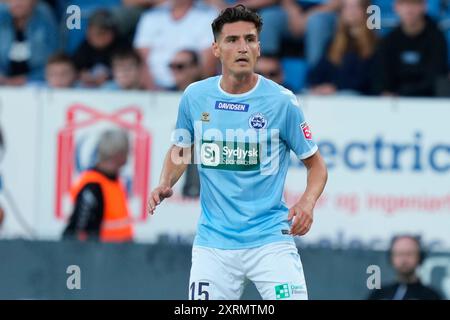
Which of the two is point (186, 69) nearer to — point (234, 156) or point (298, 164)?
point (298, 164)

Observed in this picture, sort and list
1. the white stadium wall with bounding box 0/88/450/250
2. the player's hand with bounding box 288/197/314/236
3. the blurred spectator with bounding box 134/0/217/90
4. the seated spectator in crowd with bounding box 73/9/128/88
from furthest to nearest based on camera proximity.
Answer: the seated spectator in crowd with bounding box 73/9/128/88 < the blurred spectator with bounding box 134/0/217/90 < the white stadium wall with bounding box 0/88/450/250 < the player's hand with bounding box 288/197/314/236

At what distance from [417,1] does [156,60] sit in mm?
2612

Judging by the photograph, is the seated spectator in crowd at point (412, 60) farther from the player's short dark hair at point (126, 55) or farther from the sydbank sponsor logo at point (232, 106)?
the sydbank sponsor logo at point (232, 106)

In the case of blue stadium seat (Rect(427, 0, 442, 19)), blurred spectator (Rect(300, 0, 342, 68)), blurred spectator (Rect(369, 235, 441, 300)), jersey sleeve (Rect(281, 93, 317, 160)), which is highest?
Result: blue stadium seat (Rect(427, 0, 442, 19))

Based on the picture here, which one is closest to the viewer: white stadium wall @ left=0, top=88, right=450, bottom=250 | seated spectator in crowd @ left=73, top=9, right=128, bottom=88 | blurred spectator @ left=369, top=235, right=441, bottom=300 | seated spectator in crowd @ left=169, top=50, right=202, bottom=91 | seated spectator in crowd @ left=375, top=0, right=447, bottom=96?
blurred spectator @ left=369, top=235, right=441, bottom=300

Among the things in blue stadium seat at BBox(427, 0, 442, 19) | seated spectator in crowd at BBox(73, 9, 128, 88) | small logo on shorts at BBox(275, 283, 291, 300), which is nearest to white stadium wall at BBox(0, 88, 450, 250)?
seated spectator in crowd at BBox(73, 9, 128, 88)

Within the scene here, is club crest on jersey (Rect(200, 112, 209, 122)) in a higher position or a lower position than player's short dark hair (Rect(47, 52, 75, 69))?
lower

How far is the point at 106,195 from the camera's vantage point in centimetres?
1231

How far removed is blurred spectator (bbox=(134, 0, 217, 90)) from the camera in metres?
12.8

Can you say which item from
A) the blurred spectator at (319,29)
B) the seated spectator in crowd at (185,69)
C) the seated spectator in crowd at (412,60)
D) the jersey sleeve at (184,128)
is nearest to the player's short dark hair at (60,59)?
the seated spectator in crowd at (185,69)

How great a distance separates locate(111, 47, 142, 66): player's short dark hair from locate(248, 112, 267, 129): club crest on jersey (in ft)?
16.8

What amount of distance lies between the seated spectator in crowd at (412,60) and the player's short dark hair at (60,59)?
2977 millimetres

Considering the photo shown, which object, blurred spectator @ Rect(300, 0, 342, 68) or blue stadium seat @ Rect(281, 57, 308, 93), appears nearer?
blurred spectator @ Rect(300, 0, 342, 68)

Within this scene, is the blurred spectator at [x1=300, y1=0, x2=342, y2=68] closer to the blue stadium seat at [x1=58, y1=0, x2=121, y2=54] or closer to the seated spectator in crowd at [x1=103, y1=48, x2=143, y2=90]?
the seated spectator in crowd at [x1=103, y1=48, x2=143, y2=90]
